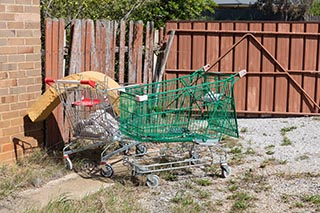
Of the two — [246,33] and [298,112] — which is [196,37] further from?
[298,112]

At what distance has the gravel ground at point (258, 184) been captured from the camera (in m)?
6.39

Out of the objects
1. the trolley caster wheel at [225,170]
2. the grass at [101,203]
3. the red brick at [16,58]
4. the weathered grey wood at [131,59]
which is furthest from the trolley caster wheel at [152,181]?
the weathered grey wood at [131,59]

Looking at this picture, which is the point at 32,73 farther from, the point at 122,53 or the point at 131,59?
the point at 131,59

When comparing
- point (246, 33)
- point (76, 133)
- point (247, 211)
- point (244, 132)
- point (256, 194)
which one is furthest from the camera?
point (246, 33)

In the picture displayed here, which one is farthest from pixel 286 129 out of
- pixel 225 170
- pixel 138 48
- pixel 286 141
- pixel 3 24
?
pixel 3 24

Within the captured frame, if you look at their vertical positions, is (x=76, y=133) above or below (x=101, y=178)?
above

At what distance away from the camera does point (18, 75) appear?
25.0ft

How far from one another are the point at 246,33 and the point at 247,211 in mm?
6055

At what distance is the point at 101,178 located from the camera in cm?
738

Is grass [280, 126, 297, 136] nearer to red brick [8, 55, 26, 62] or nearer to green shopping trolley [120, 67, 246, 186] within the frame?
→ green shopping trolley [120, 67, 246, 186]

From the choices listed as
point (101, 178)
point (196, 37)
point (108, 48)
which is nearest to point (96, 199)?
point (101, 178)

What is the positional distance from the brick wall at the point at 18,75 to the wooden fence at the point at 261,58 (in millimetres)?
4359

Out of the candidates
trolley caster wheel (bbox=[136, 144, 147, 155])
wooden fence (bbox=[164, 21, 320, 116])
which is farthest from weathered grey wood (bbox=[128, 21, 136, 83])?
trolley caster wheel (bbox=[136, 144, 147, 155])

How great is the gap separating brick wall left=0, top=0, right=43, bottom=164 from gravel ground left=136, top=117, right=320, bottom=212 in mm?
1996
